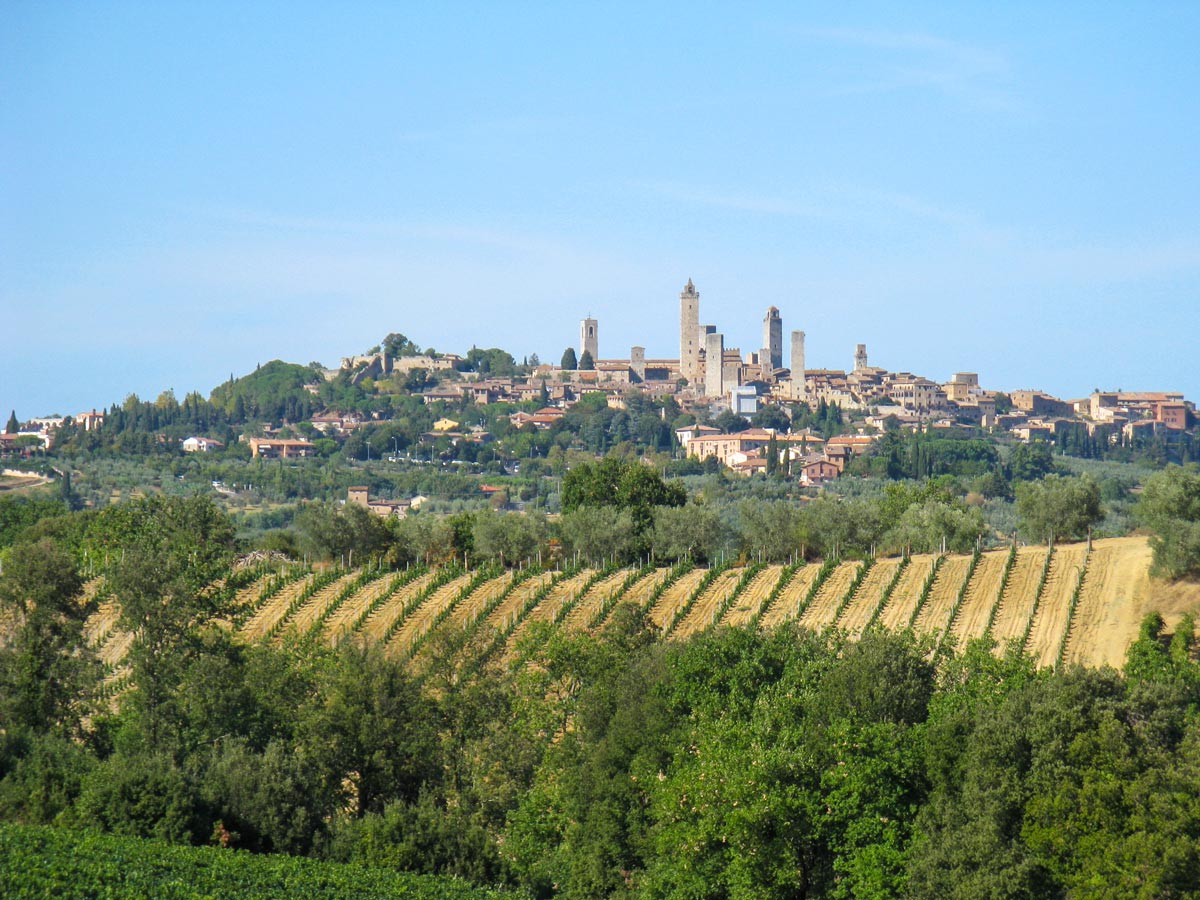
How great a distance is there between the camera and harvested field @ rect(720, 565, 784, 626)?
38.9m

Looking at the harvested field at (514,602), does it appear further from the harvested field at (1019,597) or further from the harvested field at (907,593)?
the harvested field at (1019,597)

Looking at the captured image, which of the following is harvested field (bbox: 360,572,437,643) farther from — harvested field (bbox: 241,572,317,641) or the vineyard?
harvested field (bbox: 241,572,317,641)

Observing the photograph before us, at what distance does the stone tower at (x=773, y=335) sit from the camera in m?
183

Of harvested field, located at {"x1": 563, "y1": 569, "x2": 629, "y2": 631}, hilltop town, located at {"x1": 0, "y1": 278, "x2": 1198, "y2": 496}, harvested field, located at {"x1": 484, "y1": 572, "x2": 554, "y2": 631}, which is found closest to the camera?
harvested field, located at {"x1": 563, "y1": 569, "x2": 629, "y2": 631}

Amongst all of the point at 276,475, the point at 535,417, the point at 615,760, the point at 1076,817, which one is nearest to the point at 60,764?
the point at 615,760

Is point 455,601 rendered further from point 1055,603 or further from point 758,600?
point 1055,603

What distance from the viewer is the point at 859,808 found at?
70.7 ft

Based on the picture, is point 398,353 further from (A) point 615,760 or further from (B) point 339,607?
(A) point 615,760

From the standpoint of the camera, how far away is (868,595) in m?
39.8

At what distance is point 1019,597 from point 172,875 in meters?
22.6

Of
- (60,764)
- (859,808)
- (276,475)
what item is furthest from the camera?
(276,475)

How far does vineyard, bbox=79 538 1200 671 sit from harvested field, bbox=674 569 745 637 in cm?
6

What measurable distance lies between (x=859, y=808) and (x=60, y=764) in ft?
40.8

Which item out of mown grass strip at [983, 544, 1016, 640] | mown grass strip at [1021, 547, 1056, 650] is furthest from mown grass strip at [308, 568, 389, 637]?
mown grass strip at [1021, 547, 1056, 650]
